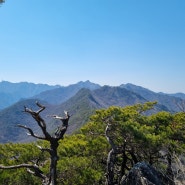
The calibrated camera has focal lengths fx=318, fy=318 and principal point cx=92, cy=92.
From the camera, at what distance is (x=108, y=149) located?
65.9ft

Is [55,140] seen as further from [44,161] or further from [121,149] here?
[44,161]

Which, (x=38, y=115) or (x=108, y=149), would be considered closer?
(x=38, y=115)

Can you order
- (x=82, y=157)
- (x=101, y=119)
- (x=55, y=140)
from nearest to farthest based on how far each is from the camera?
(x=55, y=140) < (x=82, y=157) < (x=101, y=119)

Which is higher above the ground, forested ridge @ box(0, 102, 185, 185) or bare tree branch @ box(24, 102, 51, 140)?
bare tree branch @ box(24, 102, 51, 140)

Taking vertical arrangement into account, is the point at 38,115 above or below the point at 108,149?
above

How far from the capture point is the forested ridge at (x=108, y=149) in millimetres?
18062

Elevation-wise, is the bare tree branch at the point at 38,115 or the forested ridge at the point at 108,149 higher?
the bare tree branch at the point at 38,115

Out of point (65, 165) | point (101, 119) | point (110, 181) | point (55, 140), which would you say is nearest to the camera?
point (55, 140)

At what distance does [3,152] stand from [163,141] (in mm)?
12105

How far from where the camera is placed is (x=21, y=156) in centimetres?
2188

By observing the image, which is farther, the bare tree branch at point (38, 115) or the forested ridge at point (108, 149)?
the forested ridge at point (108, 149)

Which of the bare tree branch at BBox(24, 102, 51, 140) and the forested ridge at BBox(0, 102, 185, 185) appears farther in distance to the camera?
the forested ridge at BBox(0, 102, 185, 185)

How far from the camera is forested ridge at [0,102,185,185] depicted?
18.1 meters

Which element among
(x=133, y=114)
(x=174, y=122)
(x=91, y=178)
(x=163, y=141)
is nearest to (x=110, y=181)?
(x=91, y=178)
